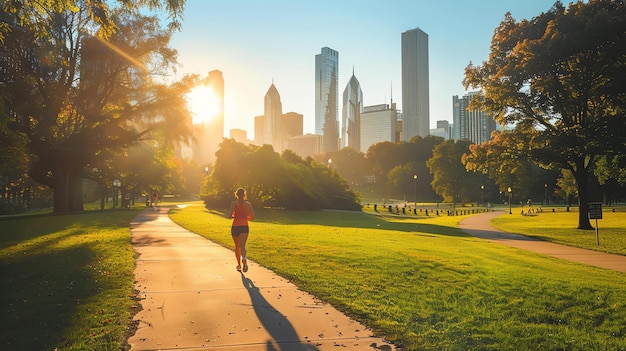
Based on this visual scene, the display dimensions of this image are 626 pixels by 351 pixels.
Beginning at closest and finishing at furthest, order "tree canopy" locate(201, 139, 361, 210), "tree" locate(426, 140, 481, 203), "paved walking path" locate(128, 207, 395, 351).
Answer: "paved walking path" locate(128, 207, 395, 351) < "tree canopy" locate(201, 139, 361, 210) < "tree" locate(426, 140, 481, 203)

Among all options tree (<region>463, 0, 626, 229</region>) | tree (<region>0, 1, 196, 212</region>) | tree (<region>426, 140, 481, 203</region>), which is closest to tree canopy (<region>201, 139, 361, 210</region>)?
tree (<region>0, 1, 196, 212</region>)

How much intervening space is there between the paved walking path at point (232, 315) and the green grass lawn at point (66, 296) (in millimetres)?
365

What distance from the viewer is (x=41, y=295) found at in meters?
7.37

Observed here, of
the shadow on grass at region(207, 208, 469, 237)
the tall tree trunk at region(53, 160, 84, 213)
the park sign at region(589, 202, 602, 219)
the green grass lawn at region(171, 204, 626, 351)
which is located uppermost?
the tall tree trunk at region(53, 160, 84, 213)

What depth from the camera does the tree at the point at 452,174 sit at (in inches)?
3396

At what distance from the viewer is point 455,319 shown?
248 inches

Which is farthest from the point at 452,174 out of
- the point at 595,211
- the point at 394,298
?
the point at 394,298

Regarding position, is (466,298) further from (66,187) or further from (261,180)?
(261,180)

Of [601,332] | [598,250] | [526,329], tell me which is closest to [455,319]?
[526,329]

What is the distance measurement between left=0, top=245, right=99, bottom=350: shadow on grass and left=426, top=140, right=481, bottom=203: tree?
8148 cm

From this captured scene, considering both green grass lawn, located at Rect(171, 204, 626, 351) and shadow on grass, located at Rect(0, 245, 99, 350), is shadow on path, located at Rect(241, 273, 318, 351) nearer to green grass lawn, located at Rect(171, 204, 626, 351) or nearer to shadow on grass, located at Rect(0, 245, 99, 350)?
green grass lawn, located at Rect(171, 204, 626, 351)

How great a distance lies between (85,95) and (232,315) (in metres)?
30.5

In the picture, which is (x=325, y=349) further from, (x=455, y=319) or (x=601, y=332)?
(x=601, y=332)

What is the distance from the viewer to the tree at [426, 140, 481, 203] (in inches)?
3396
